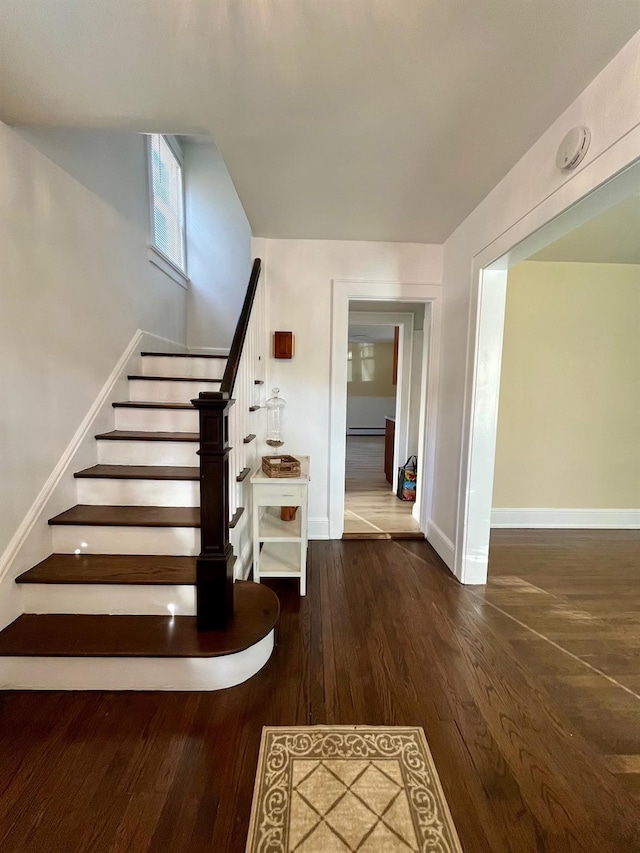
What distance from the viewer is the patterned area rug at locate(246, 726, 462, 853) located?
104cm

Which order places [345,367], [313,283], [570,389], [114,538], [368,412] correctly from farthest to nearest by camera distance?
[368,412] → [570,389] → [345,367] → [313,283] → [114,538]

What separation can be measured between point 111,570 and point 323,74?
2.21m

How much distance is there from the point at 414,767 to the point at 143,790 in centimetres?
87

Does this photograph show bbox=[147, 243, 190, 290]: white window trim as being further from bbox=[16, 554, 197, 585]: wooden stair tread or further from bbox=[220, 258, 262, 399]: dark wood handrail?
bbox=[16, 554, 197, 585]: wooden stair tread

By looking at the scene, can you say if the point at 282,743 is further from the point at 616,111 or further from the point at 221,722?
the point at 616,111

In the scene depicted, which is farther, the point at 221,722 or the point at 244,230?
the point at 244,230

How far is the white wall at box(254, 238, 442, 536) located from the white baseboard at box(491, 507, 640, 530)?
6.49ft

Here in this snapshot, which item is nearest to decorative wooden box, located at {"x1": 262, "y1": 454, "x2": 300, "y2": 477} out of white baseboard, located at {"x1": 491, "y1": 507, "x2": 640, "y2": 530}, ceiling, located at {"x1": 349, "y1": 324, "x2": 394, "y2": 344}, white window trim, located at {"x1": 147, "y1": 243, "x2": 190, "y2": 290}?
white window trim, located at {"x1": 147, "y1": 243, "x2": 190, "y2": 290}

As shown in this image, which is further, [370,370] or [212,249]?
[370,370]

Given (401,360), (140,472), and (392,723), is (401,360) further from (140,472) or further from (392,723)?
(392,723)

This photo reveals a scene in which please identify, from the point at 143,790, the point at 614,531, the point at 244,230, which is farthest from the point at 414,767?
the point at 244,230

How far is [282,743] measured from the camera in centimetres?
131

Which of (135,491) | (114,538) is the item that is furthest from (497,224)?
(114,538)

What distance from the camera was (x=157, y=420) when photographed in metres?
2.54
